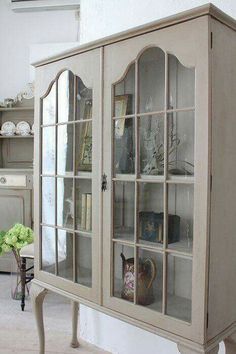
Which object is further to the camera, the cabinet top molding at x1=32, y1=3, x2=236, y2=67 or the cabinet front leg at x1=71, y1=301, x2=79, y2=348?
the cabinet front leg at x1=71, y1=301, x2=79, y2=348

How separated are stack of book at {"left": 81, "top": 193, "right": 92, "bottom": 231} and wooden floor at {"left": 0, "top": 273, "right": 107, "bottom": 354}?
878mm

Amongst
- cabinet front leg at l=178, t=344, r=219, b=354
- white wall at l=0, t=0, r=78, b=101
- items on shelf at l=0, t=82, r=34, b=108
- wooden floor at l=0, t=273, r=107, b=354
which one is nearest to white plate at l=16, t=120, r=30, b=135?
items on shelf at l=0, t=82, r=34, b=108

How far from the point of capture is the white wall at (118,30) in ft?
5.63

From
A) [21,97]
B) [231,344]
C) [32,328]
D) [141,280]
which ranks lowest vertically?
[32,328]

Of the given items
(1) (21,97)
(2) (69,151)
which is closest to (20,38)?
(1) (21,97)

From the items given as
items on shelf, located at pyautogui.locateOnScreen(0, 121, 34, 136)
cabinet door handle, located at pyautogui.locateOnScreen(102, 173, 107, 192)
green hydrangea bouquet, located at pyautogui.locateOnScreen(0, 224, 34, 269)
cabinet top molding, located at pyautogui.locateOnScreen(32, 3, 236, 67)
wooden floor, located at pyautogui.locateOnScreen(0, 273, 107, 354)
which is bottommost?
wooden floor, located at pyautogui.locateOnScreen(0, 273, 107, 354)

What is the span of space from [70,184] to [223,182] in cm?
66

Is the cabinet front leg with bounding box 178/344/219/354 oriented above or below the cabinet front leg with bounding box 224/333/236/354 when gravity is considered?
above

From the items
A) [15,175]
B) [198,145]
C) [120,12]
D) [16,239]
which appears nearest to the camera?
[198,145]

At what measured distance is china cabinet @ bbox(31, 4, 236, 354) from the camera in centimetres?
112

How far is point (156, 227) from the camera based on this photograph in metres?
1.28

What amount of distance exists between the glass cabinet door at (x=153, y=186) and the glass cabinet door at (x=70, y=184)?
104 mm

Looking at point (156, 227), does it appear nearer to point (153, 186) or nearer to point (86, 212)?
point (153, 186)

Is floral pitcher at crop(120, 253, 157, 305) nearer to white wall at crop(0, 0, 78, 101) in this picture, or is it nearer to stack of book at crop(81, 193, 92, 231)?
stack of book at crop(81, 193, 92, 231)
